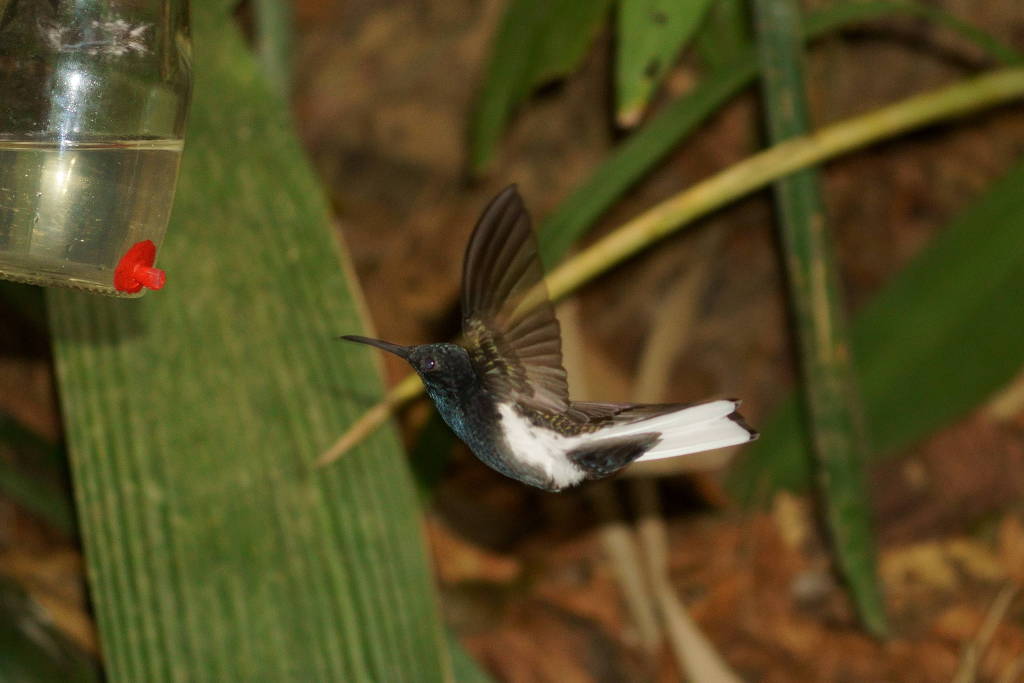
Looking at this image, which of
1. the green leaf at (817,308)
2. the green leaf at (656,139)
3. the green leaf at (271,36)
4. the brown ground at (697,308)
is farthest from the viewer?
the brown ground at (697,308)

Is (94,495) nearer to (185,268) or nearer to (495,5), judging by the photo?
(185,268)

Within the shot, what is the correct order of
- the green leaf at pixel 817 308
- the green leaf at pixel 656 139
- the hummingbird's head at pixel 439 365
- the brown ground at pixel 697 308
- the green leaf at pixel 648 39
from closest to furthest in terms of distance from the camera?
the hummingbird's head at pixel 439 365
the green leaf at pixel 648 39
the green leaf at pixel 656 139
the green leaf at pixel 817 308
the brown ground at pixel 697 308

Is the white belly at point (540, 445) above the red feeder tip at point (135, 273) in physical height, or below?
below

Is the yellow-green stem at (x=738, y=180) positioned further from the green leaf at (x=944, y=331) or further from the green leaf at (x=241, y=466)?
the green leaf at (x=944, y=331)

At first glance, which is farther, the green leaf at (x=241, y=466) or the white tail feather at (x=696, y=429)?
the green leaf at (x=241, y=466)

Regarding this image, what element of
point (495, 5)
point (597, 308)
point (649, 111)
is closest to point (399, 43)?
point (495, 5)

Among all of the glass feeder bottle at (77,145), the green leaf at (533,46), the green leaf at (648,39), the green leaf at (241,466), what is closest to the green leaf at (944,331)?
the green leaf at (533,46)

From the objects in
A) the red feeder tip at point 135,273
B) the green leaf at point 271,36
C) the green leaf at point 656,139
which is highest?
the green leaf at point 271,36
